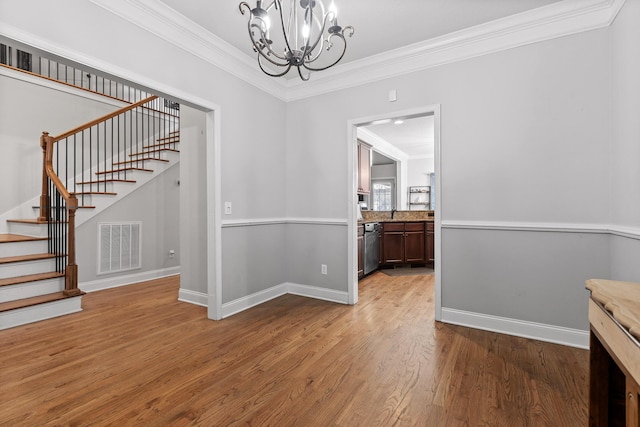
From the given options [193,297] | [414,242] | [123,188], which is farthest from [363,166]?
[123,188]

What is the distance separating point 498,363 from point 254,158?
2836 mm

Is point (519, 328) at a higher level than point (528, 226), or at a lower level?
lower

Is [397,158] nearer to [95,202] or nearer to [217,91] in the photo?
[217,91]

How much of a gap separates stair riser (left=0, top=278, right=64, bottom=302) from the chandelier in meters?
3.09

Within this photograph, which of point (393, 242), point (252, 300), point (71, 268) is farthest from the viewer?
point (393, 242)

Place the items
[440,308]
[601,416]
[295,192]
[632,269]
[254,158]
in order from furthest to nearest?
[295,192] → [254,158] → [440,308] → [632,269] → [601,416]

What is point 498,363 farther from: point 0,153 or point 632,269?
point 0,153

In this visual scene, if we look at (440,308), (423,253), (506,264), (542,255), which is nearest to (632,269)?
(542,255)

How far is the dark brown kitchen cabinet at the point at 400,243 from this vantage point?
5.34m

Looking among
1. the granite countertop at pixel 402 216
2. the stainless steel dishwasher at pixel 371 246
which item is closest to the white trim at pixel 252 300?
the stainless steel dishwasher at pixel 371 246

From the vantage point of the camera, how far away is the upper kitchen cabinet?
17.6ft

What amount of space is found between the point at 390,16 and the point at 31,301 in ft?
13.6

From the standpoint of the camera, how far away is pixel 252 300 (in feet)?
10.9

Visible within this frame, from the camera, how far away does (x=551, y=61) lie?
2406 mm
